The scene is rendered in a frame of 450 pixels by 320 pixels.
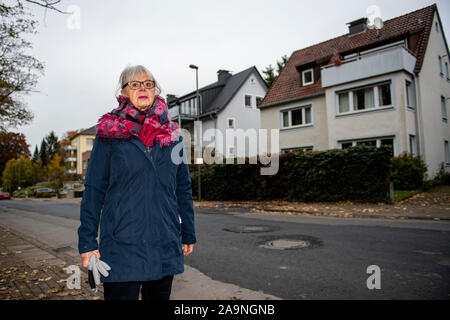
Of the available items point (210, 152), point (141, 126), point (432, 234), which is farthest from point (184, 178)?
point (210, 152)

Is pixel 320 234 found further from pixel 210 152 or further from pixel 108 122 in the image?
pixel 210 152

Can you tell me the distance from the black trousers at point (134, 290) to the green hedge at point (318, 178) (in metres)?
13.1

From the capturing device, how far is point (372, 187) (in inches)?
541

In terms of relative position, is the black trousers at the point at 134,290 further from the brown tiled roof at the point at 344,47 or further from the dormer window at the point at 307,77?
the dormer window at the point at 307,77

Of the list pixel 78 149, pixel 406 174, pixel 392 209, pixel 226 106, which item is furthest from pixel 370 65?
pixel 78 149

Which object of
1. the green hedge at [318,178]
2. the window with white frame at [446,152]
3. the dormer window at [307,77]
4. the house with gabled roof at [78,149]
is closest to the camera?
the green hedge at [318,178]

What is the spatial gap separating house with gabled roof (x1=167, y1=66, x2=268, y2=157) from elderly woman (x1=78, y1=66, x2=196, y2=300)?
30.5 meters

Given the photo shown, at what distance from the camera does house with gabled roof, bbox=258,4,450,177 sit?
61.1ft

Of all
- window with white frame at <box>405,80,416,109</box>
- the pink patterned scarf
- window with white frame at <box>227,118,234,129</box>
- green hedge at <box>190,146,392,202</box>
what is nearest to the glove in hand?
the pink patterned scarf

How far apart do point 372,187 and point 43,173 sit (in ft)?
256

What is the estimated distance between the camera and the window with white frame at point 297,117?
23875mm

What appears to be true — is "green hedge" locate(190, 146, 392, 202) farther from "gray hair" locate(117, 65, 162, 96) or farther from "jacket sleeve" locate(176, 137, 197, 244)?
"gray hair" locate(117, 65, 162, 96)

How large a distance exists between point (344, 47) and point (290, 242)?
20.5 metres

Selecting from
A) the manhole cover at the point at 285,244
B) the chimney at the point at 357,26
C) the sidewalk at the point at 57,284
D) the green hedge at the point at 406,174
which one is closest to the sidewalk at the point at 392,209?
the green hedge at the point at 406,174
